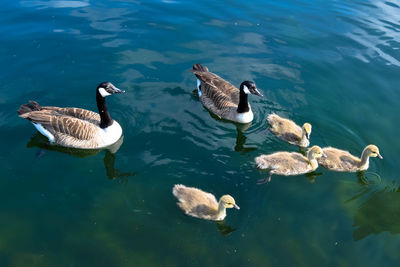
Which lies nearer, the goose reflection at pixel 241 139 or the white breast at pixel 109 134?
the white breast at pixel 109 134

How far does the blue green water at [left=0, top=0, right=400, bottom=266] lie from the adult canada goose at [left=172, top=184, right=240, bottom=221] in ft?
0.70

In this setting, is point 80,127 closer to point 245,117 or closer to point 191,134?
point 191,134

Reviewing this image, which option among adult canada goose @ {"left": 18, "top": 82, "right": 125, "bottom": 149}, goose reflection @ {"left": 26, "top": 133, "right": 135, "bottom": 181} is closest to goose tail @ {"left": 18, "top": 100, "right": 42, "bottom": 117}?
adult canada goose @ {"left": 18, "top": 82, "right": 125, "bottom": 149}

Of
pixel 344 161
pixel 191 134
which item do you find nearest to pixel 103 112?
pixel 191 134

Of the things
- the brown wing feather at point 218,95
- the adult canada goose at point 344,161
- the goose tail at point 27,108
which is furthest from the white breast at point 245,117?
the goose tail at point 27,108

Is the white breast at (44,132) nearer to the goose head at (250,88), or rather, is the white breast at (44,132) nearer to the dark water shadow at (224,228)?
the dark water shadow at (224,228)

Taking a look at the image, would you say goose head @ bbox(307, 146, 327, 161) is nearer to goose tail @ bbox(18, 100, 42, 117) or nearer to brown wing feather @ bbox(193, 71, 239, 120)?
brown wing feather @ bbox(193, 71, 239, 120)

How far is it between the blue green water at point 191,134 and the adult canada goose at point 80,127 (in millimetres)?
338

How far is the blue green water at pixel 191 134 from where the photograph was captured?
7.47 meters

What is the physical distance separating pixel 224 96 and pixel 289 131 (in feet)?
8.23

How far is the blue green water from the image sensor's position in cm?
747

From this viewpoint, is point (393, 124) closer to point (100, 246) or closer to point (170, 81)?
point (170, 81)

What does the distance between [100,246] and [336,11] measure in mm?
15899

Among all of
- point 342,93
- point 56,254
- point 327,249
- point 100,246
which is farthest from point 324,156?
point 56,254
